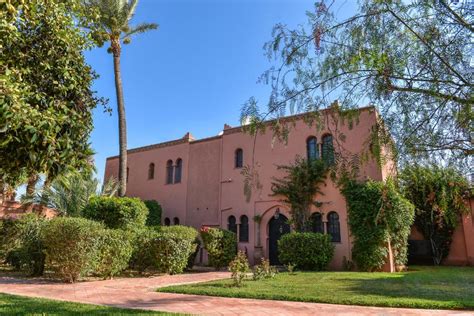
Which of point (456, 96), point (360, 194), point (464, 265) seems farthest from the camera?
point (464, 265)

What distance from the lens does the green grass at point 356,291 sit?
24.8 ft

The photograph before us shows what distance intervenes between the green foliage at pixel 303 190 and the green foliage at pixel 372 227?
5.27 ft

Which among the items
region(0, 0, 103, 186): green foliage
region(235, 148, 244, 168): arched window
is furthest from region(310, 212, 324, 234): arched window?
region(0, 0, 103, 186): green foliage

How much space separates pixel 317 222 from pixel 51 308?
1321cm

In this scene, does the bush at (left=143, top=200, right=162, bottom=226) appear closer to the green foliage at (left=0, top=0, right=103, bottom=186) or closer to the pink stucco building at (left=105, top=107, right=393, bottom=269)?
the pink stucco building at (left=105, top=107, right=393, bottom=269)

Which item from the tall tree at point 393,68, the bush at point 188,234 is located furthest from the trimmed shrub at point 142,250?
the tall tree at point 393,68

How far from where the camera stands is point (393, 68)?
166 inches

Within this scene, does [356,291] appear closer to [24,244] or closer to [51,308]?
[51,308]

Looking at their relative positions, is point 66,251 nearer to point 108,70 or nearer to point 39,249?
point 39,249

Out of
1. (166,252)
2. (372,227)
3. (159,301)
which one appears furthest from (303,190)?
(159,301)

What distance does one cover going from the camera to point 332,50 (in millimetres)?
4668

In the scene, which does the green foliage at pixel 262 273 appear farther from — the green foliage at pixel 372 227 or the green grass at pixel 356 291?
the green foliage at pixel 372 227

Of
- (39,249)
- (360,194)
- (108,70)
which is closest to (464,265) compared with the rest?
(360,194)

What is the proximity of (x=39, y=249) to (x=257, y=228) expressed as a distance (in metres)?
10.4
